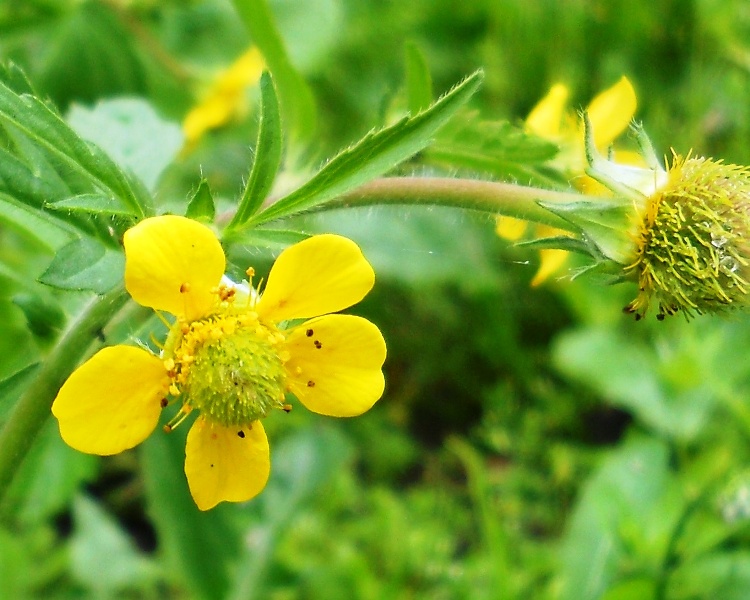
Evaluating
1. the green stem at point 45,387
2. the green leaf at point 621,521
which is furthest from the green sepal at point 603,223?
the green leaf at point 621,521

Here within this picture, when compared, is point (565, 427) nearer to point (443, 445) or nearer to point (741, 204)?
point (443, 445)

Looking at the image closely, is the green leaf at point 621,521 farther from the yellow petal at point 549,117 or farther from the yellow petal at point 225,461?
the yellow petal at point 225,461

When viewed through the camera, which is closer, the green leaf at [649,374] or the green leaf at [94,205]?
the green leaf at [94,205]

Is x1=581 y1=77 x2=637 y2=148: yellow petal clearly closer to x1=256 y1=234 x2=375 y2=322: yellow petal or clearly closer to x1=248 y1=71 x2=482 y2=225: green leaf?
x1=248 y1=71 x2=482 y2=225: green leaf

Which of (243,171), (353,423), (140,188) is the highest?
(243,171)

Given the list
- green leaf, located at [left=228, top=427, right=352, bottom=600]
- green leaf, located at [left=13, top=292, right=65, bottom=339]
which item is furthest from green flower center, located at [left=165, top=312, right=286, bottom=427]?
green leaf, located at [left=228, top=427, right=352, bottom=600]

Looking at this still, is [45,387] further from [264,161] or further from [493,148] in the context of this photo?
[493,148]

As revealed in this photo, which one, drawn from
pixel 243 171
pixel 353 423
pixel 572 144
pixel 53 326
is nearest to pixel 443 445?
pixel 353 423
